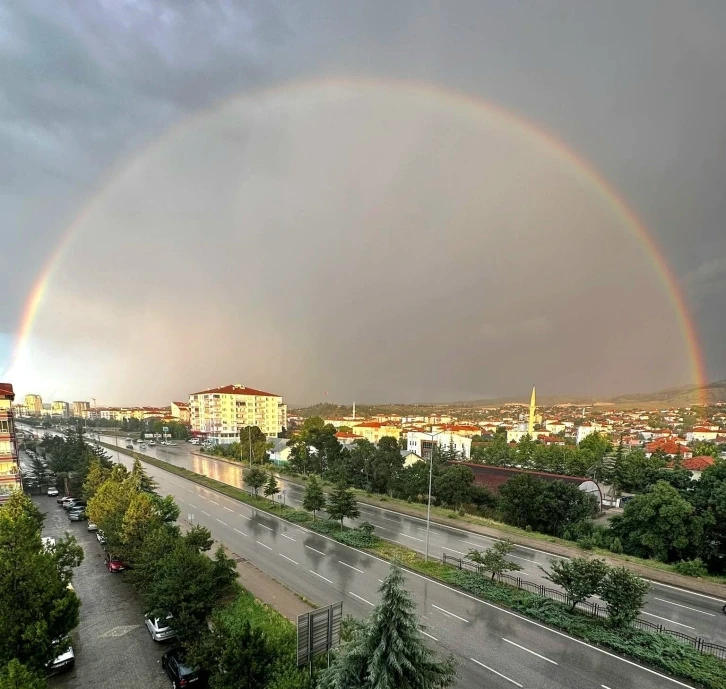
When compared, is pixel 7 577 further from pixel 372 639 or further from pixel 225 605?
pixel 372 639

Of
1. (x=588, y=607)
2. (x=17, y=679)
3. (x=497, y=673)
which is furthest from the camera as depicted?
(x=588, y=607)

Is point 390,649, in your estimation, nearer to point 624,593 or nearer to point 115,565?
point 624,593

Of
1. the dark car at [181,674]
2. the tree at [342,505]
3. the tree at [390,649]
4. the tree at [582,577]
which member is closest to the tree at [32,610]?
the dark car at [181,674]

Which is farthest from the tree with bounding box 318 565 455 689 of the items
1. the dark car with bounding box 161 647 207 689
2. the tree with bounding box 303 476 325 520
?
the tree with bounding box 303 476 325 520

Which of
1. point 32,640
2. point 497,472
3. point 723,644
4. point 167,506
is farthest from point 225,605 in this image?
point 497,472

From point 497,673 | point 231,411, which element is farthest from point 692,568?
point 231,411

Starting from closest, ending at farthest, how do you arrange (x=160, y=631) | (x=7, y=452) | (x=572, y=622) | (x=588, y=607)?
(x=160, y=631) < (x=572, y=622) < (x=588, y=607) < (x=7, y=452)

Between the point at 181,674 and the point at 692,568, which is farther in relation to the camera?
the point at 692,568

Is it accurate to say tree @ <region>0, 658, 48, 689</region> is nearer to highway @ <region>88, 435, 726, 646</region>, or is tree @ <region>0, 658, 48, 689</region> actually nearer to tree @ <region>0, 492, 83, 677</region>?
tree @ <region>0, 492, 83, 677</region>
